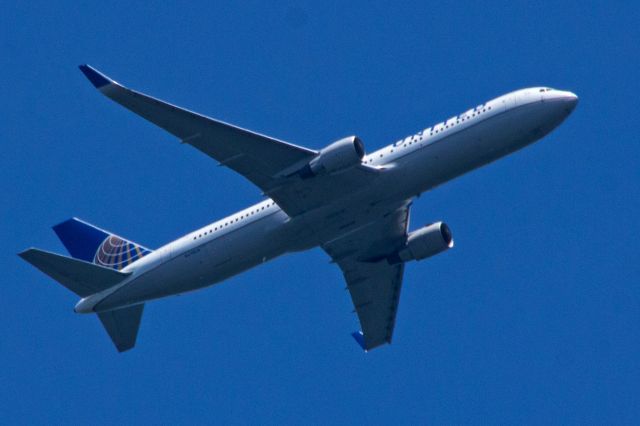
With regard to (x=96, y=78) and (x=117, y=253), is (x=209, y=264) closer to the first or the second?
(x=117, y=253)

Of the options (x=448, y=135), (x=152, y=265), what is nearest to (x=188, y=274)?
(x=152, y=265)

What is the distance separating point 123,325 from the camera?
2621 inches

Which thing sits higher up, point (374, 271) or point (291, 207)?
point (291, 207)

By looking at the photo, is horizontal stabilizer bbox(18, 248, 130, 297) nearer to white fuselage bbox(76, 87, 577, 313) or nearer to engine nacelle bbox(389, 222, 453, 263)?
white fuselage bbox(76, 87, 577, 313)

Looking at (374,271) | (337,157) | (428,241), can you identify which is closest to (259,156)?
(337,157)

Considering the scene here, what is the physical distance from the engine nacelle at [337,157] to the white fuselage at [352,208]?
2201mm

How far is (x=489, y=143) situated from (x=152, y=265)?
62.5ft

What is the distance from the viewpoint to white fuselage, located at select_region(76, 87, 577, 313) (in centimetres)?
5916

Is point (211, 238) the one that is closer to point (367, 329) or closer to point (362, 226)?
point (362, 226)

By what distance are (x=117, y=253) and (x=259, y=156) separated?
472 inches

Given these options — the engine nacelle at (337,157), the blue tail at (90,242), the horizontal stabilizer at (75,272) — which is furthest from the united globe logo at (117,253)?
the engine nacelle at (337,157)

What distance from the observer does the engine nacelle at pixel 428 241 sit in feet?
215

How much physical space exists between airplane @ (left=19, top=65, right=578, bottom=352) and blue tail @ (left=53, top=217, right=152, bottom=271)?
0.06 meters

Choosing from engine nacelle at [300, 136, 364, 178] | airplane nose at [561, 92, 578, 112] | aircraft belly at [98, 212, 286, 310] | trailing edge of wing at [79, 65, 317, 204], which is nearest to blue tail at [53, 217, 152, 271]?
aircraft belly at [98, 212, 286, 310]
